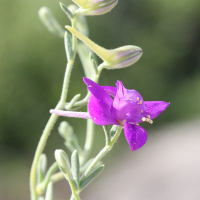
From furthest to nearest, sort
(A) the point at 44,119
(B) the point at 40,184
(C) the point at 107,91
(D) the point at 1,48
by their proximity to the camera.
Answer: (A) the point at 44,119, (D) the point at 1,48, (B) the point at 40,184, (C) the point at 107,91

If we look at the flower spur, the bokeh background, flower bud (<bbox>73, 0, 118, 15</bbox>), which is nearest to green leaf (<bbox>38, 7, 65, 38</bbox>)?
flower bud (<bbox>73, 0, 118, 15</bbox>)

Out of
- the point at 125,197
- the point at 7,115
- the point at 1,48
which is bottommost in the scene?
the point at 125,197

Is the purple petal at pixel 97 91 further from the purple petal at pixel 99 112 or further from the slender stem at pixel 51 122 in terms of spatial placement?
the slender stem at pixel 51 122

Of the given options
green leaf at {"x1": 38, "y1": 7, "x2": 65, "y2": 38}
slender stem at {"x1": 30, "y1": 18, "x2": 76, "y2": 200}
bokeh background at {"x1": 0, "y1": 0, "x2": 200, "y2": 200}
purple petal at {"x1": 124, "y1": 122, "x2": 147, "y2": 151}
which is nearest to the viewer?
purple petal at {"x1": 124, "y1": 122, "x2": 147, "y2": 151}

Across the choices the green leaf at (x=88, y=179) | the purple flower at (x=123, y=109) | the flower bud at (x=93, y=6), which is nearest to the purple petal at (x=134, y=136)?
the purple flower at (x=123, y=109)

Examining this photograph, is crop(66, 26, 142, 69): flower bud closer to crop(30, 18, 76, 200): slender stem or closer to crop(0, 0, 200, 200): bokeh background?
crop(30, 18, 76, 200): slender stem

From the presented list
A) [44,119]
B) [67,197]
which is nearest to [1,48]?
[44,119]

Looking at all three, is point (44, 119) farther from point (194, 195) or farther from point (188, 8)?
point (188, 8)
